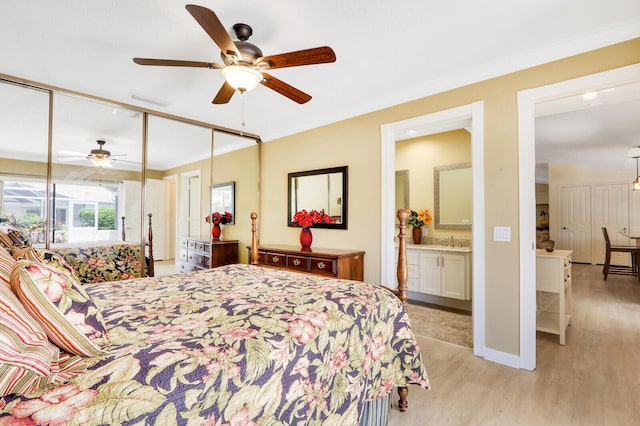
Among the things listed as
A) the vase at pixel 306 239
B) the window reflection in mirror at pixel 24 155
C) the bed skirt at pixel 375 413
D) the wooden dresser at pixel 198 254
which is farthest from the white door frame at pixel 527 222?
the window reflection in mirror at pixel 24 155

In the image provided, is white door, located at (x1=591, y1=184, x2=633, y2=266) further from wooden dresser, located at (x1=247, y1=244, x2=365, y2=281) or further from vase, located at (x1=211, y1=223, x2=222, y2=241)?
vase, located at (x1=211, y1=223, x2=222, y2=241)

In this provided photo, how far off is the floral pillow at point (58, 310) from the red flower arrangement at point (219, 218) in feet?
11.8

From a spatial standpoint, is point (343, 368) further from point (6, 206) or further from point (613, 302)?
point (613, 302)

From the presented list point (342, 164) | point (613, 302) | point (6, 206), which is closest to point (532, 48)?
point (342, 164)

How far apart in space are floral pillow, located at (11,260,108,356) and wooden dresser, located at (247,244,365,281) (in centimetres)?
249

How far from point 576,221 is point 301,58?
9028 mm

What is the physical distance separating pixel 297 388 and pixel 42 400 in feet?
2.29

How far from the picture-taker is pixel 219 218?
4.69 metres

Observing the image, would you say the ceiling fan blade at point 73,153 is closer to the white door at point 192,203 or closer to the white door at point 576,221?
the white door at point 192,203

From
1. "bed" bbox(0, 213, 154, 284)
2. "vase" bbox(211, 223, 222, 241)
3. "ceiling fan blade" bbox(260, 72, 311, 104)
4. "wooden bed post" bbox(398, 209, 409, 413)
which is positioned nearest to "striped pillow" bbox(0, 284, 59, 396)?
"wooden bed post" bbox(398, 209, 409, 413)

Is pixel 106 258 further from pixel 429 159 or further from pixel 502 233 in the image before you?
pixel 429 159

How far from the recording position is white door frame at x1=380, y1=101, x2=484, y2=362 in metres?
2.72

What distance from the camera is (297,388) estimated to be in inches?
42.6

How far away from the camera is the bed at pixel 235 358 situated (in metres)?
0.74
